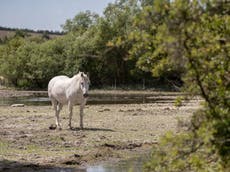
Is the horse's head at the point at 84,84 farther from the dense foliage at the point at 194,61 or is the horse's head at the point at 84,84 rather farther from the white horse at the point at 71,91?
the dense foliage at the point at 194,61

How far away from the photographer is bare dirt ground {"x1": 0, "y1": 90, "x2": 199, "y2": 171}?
14695 millimetres

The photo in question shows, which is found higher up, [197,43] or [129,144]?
[197,43]

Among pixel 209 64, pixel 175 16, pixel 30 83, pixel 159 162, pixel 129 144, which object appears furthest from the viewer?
pixel 30 83

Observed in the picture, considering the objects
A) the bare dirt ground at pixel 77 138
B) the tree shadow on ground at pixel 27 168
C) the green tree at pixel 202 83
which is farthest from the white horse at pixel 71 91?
the green tree at pixel 202 83

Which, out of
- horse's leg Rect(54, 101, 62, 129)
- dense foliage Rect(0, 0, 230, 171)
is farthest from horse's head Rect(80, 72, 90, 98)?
dense foliage Rect(0, 0, 230, 171)

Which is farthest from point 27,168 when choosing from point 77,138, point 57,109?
point 57,109

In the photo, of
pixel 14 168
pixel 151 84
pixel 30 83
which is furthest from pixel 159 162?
pixel 30 83

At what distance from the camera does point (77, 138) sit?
17.9 metres

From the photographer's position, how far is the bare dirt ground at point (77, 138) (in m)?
14.7

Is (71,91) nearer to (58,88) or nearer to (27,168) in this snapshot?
(58,88)

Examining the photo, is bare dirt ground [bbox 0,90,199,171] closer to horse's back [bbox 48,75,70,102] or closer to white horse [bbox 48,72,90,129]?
white horse [bbox 48,72,90,129]

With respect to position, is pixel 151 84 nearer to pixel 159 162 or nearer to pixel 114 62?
pixel 114 62

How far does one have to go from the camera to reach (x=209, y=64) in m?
5.81

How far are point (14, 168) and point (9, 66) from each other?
59.8 meters
